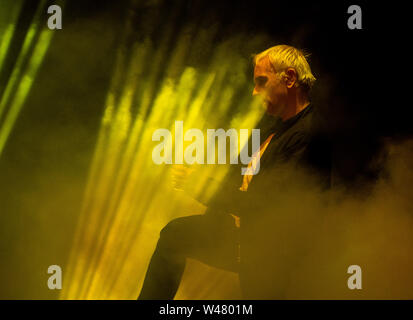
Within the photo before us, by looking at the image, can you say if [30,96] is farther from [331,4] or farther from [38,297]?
[331,4]

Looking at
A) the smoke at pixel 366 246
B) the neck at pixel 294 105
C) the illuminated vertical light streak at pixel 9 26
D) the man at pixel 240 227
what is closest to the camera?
the man at pixel 240 227

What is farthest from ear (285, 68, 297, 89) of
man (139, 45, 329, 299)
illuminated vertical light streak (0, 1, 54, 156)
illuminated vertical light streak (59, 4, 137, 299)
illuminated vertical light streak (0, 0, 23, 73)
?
illuminated vertical light streak (0, 0, 23, 73)

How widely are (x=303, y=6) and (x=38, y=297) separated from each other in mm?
2474

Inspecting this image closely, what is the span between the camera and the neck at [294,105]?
74.0 inches

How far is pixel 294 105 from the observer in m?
1.89

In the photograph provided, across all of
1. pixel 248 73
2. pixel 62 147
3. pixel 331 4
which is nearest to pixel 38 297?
pixel 62 147

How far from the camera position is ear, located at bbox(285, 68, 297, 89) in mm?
1891

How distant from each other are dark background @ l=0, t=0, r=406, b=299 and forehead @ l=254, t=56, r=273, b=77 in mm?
616

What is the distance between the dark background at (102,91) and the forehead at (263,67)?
0.62 m

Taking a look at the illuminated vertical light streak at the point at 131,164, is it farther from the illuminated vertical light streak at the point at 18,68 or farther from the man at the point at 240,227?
the man at the point at 240,227

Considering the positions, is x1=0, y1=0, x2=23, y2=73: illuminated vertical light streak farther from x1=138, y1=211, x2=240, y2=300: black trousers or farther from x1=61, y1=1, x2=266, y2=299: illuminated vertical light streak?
x1=138, y1=211, x2=240, y2=300: black trousers

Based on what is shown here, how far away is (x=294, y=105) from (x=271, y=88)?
14cm

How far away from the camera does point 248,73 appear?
2531 mm

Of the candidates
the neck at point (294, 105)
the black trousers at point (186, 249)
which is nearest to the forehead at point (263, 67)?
the neck at point (294, 105)
